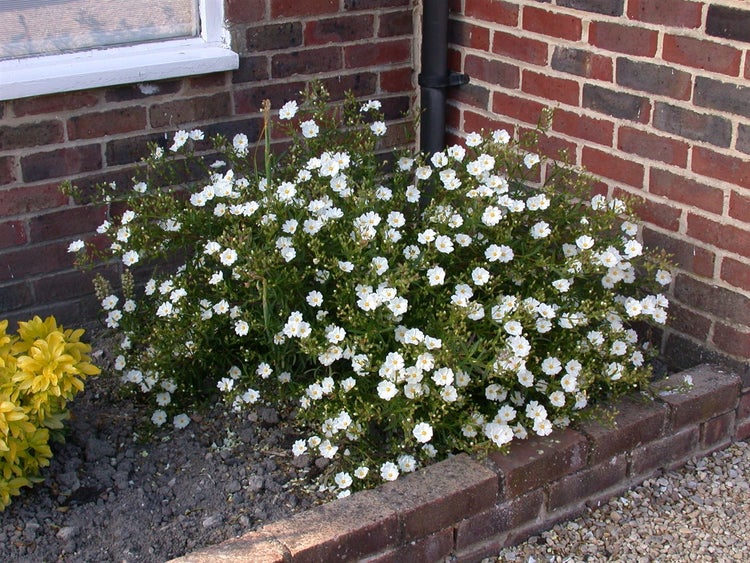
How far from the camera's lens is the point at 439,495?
2574 millimetres

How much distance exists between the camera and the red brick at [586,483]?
2814 millimetres

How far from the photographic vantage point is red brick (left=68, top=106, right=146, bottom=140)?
3.40 meters

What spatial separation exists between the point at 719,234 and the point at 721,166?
21 centimetres

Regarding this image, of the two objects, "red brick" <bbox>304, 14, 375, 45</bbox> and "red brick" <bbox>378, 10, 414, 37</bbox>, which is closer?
"red brick" <bbox>304, 14, 375, 45</bbox>

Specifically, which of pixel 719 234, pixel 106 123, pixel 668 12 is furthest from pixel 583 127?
pixel 106 123

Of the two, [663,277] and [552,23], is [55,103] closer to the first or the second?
[552,23]

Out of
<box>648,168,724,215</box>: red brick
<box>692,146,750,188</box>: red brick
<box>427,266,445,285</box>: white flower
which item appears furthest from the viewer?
<box>648,168,724,215</box>: red brick

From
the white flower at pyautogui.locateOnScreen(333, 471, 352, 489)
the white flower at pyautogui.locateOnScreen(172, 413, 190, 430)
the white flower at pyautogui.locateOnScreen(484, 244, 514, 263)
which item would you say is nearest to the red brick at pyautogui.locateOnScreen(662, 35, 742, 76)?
the white flower at pyautogui.locateOnScreen(484, 244, 514, 263)

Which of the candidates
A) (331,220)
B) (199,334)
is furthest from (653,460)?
(199,334)

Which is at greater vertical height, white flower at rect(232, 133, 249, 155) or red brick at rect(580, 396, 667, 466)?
white flower at rect(232, 133, 249, 155)

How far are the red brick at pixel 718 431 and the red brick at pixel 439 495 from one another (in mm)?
846

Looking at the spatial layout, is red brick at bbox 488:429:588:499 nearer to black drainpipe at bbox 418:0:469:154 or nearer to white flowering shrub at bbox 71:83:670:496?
white flowering shrub at bbox 71:83:670:496

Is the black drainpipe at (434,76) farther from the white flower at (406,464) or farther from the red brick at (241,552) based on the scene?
the red brick at (241,552)

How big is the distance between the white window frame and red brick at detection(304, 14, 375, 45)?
12.7 inches
